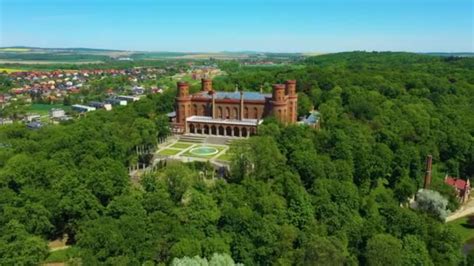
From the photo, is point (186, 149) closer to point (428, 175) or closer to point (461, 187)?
point (428, 175)


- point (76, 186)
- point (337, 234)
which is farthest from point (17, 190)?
point (337, 234)

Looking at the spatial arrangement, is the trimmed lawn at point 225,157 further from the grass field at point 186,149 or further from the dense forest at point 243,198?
the dense forest at point 243,198

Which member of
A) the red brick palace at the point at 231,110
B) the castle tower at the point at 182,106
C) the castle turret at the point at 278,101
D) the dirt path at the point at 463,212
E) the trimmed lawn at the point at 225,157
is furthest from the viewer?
the castle tower at the point at 182,106

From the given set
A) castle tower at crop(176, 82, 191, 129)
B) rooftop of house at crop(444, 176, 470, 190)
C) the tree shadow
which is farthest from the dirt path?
castle tower at crop(176, 82, 191, 129)

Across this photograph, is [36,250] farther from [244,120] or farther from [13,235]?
[244,120]

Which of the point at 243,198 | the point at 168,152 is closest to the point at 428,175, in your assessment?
the point at 243,198

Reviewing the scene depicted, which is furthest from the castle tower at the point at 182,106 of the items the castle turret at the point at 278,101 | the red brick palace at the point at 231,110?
the castle turret at the point at 278,101
